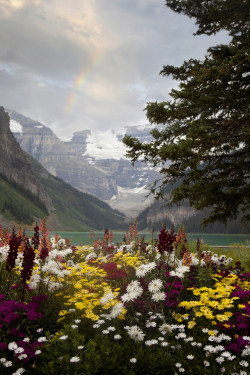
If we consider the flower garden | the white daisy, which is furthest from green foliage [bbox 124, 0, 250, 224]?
the white daisy

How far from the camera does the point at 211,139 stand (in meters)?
8.30

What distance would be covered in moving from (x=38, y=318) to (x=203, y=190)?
18.7 feet

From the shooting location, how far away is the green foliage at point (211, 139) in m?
8.32

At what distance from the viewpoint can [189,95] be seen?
30.1 feet

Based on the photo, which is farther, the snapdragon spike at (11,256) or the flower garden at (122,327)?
the snapdragon spike at (11,256)

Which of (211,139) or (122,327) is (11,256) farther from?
(211,139)

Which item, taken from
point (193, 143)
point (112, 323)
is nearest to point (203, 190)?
point (193, 143)

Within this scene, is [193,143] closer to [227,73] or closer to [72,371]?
[227,73]

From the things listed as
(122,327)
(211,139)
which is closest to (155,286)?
(122,327)

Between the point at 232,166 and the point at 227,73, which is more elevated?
the point at 227,73

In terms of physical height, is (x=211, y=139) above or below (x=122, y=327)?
above

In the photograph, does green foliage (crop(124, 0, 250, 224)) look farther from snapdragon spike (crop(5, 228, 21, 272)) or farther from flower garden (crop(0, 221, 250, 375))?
snapdragon spike (crop(5, 228, 21, 272))

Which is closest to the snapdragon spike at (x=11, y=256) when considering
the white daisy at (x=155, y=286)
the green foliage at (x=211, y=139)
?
the white daisy at (x=155, y=286)

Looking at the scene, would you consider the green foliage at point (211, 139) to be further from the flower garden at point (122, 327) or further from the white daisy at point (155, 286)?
the white daisy at point (155, 286)
